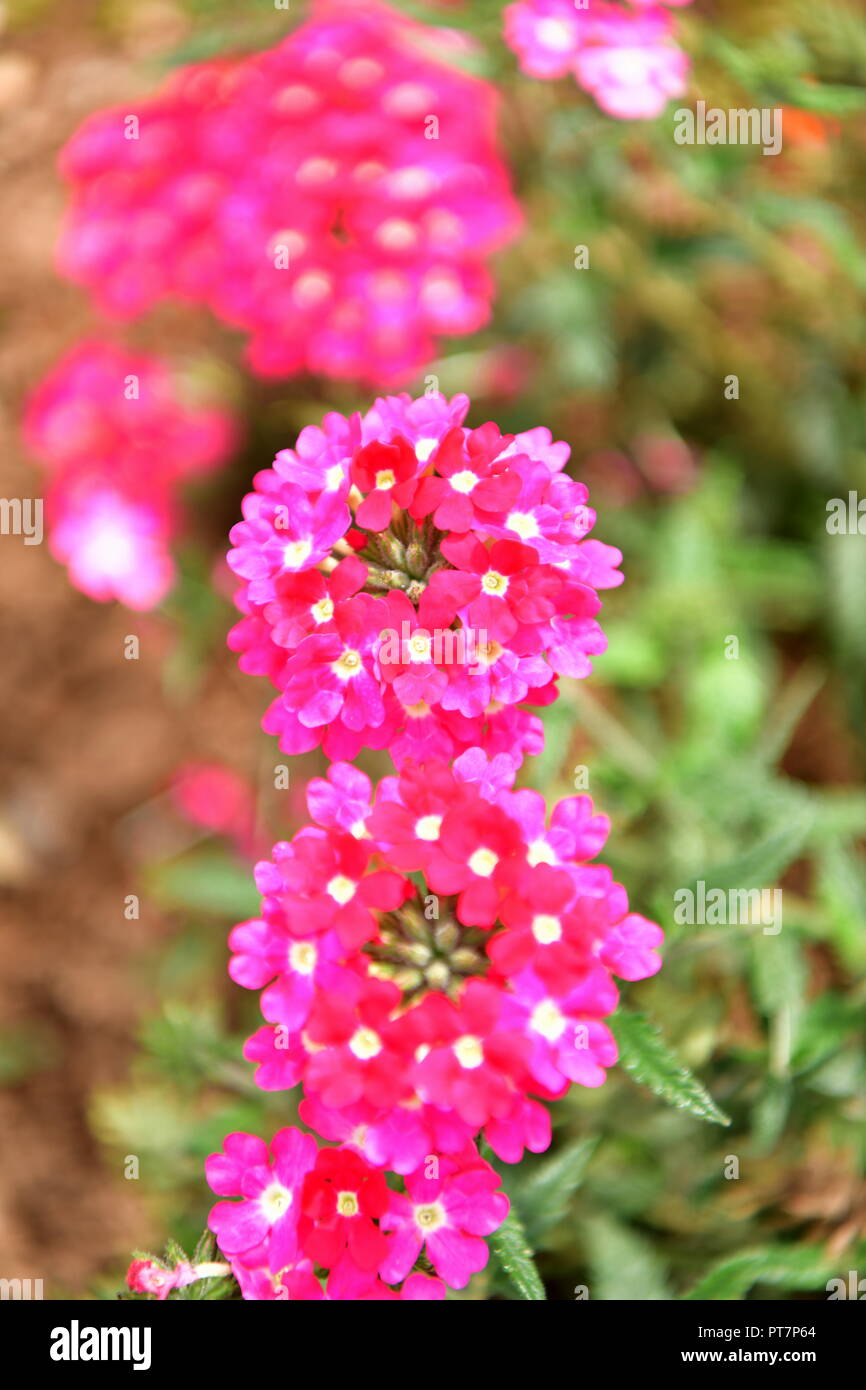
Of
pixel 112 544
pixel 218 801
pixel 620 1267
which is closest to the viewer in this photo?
pixel 620 1267

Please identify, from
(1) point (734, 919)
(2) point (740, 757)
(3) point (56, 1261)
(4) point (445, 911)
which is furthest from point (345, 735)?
(3) point (56, 1261)

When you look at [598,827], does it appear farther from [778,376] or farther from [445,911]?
[778,376]

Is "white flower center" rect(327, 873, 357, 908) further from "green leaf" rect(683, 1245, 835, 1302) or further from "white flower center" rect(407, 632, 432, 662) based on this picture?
"green leaf" rect(683, 1245, 835, 1302)

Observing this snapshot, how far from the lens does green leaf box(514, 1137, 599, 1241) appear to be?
5.44 ft

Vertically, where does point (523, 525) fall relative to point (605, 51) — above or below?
below

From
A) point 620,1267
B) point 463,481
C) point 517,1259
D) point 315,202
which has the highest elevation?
point 315,202

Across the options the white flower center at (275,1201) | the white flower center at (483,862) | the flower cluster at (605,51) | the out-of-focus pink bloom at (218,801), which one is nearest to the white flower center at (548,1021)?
the white flower center at (483,862)

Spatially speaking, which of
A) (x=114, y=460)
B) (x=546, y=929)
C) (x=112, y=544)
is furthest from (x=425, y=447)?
(x=114, y=460)

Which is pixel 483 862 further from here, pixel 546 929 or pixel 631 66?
pixel 631 66

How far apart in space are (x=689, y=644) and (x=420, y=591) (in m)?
1.37

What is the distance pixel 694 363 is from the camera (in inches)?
119

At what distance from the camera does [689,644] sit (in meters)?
2.68

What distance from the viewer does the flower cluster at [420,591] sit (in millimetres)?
1352

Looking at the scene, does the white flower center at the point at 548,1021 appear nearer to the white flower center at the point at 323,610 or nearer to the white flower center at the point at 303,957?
the white flower center at the point at 303,957
